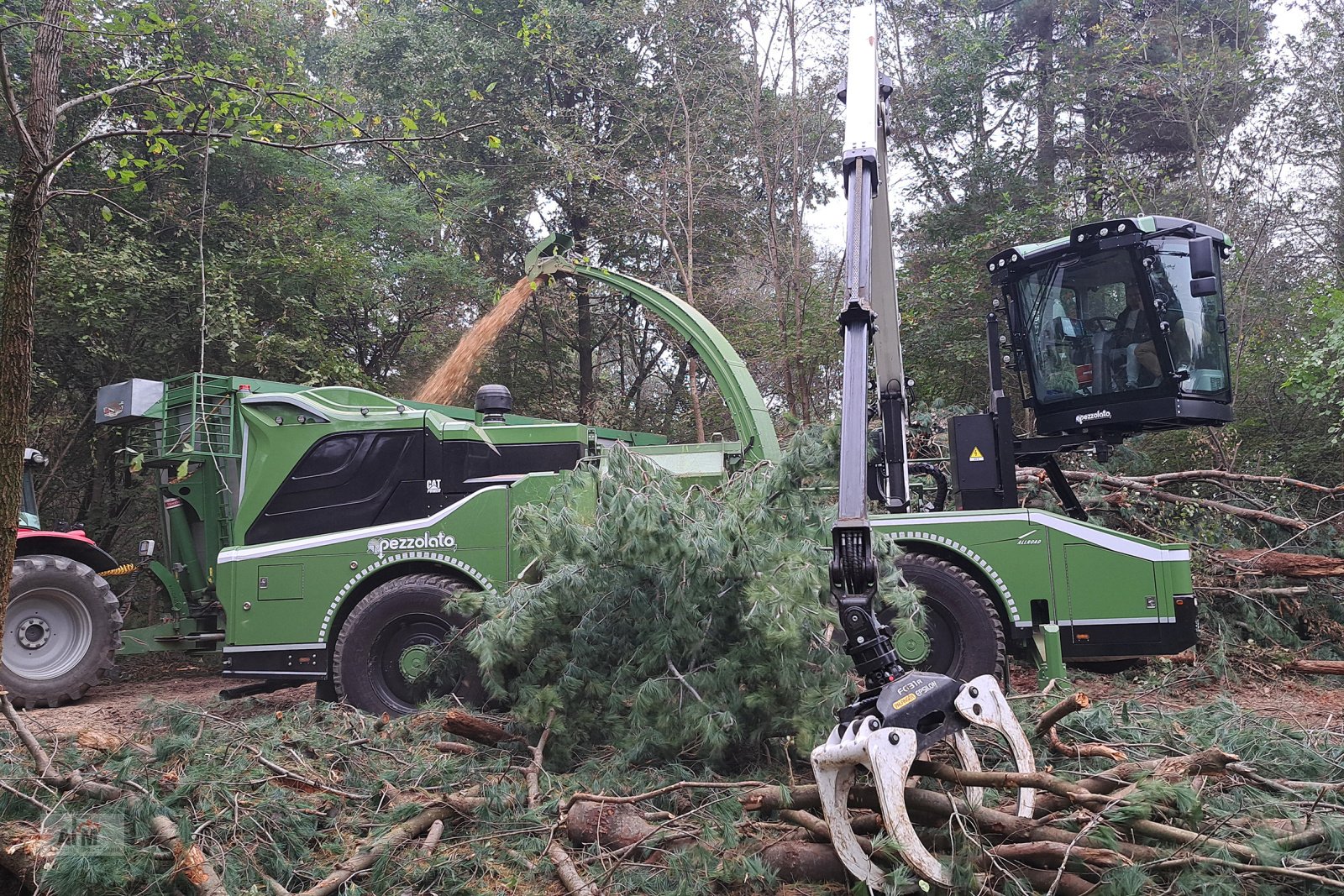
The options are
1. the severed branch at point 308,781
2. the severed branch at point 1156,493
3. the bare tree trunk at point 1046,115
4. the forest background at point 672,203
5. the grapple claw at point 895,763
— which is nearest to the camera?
the grapple claw at point 895,763

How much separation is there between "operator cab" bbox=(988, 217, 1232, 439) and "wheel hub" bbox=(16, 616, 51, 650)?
8.92 meters

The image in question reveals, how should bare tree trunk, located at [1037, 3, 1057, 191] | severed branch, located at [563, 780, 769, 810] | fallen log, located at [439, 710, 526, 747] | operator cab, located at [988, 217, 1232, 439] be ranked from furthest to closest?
bare tree trunk, located at [1037, 3, 1057, 191] < operator cab, located at [988, 217, 1232, 439] < fallen log, located at [439, 710, 526, 747] < severed branch, located at [563, 780, 769, 810]

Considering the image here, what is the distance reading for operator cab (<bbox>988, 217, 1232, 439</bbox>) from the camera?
304 inches

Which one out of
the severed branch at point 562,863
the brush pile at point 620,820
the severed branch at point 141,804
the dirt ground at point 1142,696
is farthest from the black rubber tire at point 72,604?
the severed branch at point 562,863

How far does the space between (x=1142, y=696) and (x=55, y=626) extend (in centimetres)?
924

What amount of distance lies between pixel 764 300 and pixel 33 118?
1307cm

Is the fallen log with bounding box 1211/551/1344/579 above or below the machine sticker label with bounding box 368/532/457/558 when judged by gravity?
below

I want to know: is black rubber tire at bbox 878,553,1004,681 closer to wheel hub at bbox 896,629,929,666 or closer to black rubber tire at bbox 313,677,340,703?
wheel hub at bbox 896,629,929,666

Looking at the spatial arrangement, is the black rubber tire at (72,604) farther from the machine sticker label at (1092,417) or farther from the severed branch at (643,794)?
the machine sticker label at (1092,417)

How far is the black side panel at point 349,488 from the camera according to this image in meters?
8.09

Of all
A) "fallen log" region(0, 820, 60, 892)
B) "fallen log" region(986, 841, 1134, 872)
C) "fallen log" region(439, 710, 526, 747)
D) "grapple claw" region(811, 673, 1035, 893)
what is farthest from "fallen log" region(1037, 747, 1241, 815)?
"fallen log" region(0, 820, 60, 892)

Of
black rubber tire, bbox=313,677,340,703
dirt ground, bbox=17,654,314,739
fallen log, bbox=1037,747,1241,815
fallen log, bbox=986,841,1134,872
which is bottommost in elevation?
dirt ground, bbox=17,654,314,739

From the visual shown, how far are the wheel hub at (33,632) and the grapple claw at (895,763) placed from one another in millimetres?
8067

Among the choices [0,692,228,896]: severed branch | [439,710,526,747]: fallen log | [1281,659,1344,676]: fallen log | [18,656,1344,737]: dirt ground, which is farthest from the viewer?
[1281,659,1344,676]: fallen log
